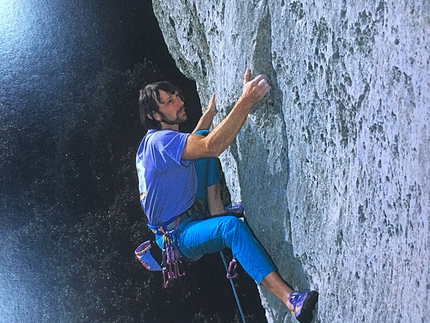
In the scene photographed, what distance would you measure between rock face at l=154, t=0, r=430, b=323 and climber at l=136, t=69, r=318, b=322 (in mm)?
78

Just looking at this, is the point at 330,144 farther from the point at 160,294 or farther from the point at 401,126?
the point at 160,294

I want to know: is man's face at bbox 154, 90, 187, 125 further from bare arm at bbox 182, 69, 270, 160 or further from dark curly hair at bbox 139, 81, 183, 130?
bare arm at bbox 182, 69, 270, 160

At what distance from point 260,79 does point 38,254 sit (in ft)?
6.56

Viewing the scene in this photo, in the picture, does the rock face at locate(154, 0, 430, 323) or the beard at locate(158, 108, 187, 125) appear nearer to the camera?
the rock face at locate(154, 0, 430, 323)

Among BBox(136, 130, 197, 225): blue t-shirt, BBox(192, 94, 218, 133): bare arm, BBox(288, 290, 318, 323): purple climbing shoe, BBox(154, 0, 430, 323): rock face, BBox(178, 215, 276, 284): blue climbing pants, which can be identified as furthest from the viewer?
BBox(192, 94, 218, 133): bare arm

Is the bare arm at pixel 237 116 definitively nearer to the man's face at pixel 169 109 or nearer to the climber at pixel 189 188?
the climber at pixel 189 188

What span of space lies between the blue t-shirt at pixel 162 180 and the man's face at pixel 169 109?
0.09m

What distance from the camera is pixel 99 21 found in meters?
3.01

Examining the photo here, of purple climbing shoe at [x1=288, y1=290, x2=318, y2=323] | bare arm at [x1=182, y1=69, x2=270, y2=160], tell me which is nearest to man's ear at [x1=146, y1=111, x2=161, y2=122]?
bare arm at [x1=182, y1=69, x2=270, y2=160]

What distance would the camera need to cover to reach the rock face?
102 cm

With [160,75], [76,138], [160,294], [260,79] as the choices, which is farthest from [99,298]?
[260,79]

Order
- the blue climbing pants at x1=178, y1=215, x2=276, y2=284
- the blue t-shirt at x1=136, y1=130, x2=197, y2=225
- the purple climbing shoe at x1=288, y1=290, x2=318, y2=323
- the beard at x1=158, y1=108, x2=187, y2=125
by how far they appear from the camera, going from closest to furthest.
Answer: the purple climbing shoe at x1=288, y1=290, x2=318, y2=323 → the blue climbing pants at x1=178, y1=215, x2=276, y2=284 → the blue t-shirt at x1=136, y1=130, x2=197, y2=225 → the beard at x1=158, y1=108, x2=187, y2=125

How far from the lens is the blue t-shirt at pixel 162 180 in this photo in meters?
1.70

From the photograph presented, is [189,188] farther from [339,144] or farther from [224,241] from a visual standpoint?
[339,144]
